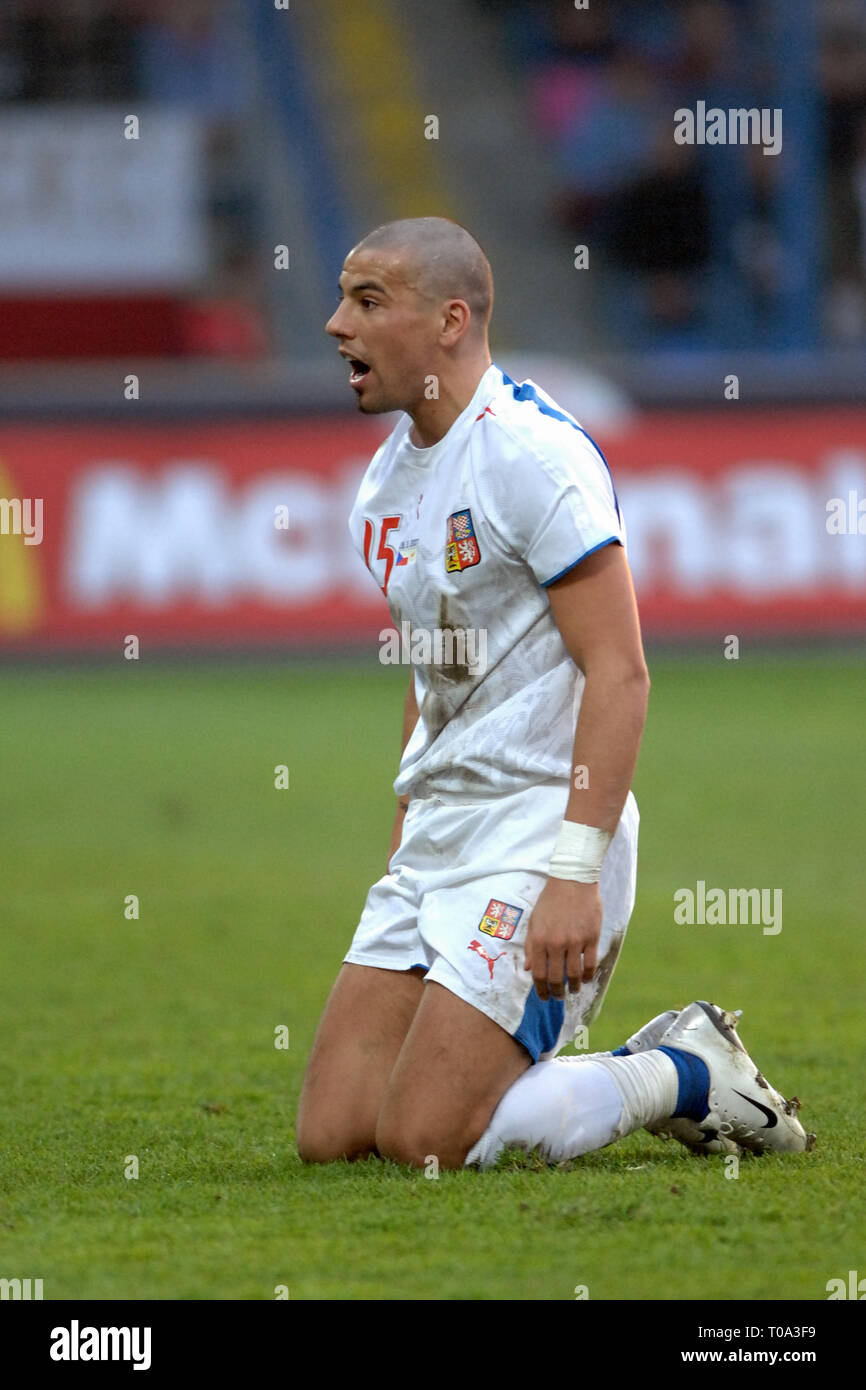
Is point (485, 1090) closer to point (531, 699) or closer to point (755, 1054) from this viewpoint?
point (531, 699)

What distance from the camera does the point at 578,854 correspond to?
13.2ft

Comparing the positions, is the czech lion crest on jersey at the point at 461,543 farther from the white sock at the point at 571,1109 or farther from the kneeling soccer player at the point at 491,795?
the white sock at the point at 571,1109

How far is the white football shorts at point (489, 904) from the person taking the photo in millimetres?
4145

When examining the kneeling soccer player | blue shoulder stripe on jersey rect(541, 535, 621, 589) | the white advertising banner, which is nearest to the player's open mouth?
the kneeling soccer player

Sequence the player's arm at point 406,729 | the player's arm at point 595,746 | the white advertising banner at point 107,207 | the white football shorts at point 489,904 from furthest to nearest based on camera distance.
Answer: the white advertising banner at point 107,207 < the player's arm at point 406,729 < the white football shorts at point 489,904 < the player's arm at point 595,746

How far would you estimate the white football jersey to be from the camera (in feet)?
13.5

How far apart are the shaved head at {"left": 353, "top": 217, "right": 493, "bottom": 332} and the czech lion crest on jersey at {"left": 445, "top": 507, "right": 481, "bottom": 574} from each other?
0.43 m

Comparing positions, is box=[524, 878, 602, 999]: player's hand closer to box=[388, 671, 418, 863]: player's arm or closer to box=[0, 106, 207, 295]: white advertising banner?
box=[388, 671, 418, 863]: player's arm

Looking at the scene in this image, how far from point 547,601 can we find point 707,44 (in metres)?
19.5

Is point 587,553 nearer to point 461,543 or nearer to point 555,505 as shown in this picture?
point 555,505

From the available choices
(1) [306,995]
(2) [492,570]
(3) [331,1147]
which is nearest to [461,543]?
(2) [492,570]

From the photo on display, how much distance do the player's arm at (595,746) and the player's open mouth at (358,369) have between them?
2.14 feet

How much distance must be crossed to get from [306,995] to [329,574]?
8388 mm

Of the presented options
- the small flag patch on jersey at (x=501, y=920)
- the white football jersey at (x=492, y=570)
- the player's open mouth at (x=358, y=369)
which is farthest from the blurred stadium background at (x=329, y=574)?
the player's open mouth at (x=358, y=369)
